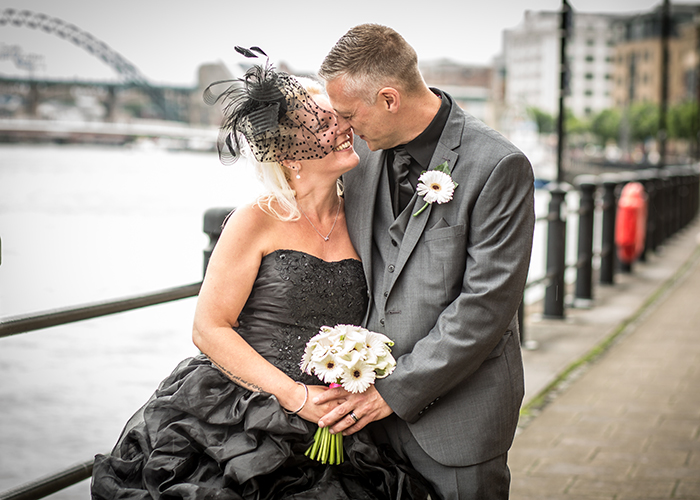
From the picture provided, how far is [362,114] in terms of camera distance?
2076 mm

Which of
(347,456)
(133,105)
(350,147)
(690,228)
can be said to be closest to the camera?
(347,456)

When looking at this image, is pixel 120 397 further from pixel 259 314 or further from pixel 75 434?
pixel 259 314

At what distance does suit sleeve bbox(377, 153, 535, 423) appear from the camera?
Result: 6.47 feet

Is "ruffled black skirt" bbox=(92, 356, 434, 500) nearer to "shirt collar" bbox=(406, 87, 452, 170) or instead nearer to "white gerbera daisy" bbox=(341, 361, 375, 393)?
"white gerbera daisy" bbox=(341, 361, 375, 393)

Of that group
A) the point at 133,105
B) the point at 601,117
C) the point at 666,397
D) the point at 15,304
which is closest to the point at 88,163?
the point at 133,105

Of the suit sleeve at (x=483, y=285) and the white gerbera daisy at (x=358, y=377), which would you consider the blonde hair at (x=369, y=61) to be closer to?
the suit sleeve at (x=483, y=285)

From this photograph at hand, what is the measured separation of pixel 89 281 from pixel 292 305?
1980 cm

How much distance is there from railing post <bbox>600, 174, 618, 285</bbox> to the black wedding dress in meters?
6.99

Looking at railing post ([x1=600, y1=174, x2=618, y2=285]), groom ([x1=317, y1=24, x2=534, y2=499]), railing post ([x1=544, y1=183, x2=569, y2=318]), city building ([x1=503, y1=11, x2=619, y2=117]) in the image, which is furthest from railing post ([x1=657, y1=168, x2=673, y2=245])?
city building ([x1=503, y1=11, x2=619, y2=117])

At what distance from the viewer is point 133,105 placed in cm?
3953

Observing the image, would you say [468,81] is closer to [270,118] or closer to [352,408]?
[270,118]

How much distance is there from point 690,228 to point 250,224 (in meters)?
15.6

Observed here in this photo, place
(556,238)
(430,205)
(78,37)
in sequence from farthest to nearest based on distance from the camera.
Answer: (78,37) → (556,238) → (430,205)

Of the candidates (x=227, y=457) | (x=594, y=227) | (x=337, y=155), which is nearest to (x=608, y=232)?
(x=594, y=227)
